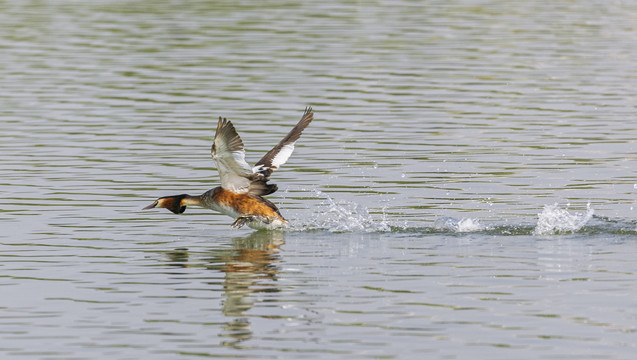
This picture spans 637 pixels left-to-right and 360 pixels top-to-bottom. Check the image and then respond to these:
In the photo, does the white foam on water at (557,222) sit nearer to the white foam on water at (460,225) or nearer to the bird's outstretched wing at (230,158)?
the white foam on water at (460,225)

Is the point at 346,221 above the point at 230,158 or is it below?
below

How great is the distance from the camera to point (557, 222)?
50.7 ft

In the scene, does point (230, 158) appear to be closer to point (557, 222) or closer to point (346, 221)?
point (346, 221)

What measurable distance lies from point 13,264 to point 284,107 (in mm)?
12517

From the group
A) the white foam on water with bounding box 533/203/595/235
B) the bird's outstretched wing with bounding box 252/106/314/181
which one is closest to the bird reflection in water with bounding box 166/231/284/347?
the bird's outstretched wing with bounding box 252/106/314/181

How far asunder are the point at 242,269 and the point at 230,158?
164 centimetres

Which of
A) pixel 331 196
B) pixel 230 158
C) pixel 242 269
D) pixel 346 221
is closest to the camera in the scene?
pixel 242 269

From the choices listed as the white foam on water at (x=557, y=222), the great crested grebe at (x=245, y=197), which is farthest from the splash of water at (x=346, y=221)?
the white foam on water at (x=557, y=222)

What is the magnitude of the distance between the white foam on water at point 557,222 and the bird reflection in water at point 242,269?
2.97 m

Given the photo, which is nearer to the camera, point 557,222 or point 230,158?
point 230,158

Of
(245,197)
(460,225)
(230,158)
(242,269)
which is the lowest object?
(242,269)

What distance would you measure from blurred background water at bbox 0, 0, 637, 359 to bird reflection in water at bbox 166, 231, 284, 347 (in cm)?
4

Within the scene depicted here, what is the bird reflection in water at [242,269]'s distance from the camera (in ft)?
38.3

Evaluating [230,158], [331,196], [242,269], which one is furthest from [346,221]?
[242,269]
